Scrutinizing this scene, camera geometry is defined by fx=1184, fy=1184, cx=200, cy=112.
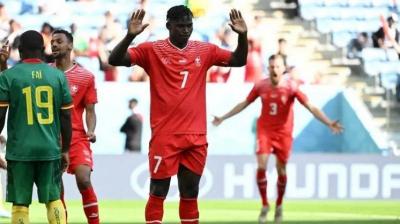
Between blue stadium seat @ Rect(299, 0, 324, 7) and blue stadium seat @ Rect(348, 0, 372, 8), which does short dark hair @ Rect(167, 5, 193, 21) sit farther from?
blue stadium seat @ Rect(348, 0, 372, 8)

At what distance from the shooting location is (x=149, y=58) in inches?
402

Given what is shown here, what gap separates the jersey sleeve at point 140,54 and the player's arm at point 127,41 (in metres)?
0.12

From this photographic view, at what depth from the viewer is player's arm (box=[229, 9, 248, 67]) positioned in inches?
392

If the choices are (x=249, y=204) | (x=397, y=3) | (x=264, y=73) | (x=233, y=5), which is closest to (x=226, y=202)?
(x=249, y=204)

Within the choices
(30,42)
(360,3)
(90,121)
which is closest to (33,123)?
(30,42)

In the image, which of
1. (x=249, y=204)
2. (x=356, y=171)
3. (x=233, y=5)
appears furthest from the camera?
(x=233, y=5)

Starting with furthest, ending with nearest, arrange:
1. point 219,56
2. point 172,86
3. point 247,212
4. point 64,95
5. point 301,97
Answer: point 247,212 < point 301,97 < point 219,56 < point 172,86 < point 64,95

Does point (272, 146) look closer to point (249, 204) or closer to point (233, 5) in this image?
point (249, 204)

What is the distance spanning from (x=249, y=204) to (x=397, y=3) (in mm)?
8764

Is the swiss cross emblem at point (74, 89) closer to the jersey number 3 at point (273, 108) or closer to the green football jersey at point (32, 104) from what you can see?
the green football jersey at point (32, 104)

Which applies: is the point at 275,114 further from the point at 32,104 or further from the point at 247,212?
the point at 32,104

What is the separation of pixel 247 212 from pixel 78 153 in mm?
6771

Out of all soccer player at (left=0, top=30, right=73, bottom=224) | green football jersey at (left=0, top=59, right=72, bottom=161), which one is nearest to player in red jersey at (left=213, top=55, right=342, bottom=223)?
soccer player at (left=0, top=30, right=73, bottom=224)

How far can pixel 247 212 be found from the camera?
59.0ft
